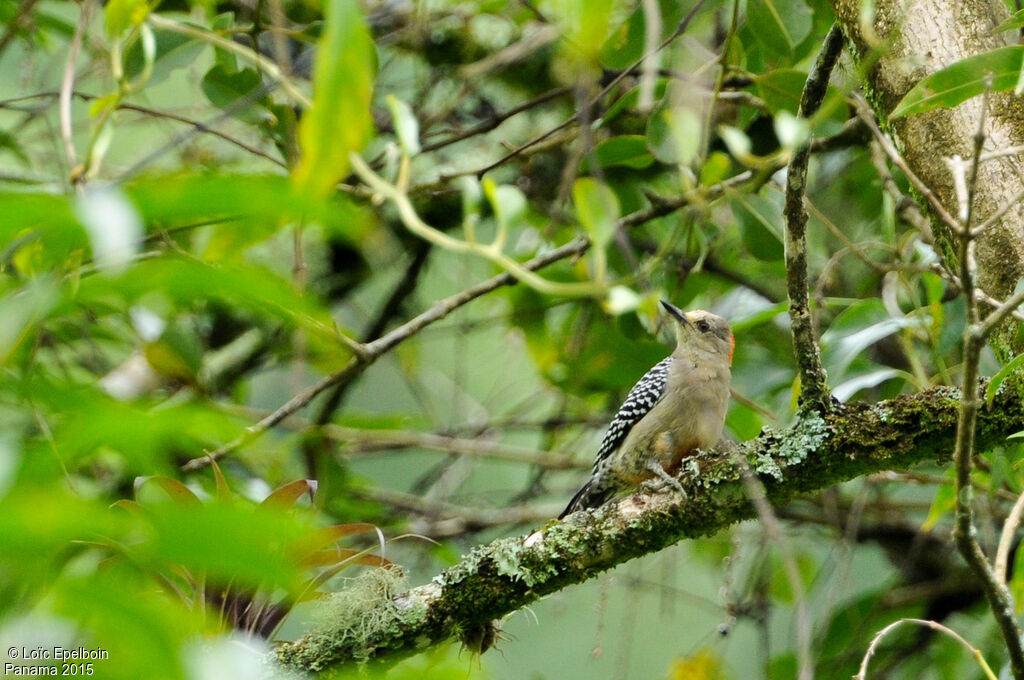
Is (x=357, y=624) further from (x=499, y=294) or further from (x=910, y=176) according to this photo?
(x=499, y=294)

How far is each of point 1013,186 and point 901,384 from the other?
59.8 inches

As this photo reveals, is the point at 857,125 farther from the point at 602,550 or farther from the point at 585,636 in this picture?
the point at 585,636

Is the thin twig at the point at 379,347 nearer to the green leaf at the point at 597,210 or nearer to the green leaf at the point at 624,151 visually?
the green leaf at the point at 624,151

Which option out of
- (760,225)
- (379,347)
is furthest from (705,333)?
(379,347)

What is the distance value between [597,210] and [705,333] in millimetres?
2506

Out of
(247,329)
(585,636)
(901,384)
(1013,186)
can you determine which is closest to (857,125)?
(901,384)

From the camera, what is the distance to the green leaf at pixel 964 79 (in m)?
1.83

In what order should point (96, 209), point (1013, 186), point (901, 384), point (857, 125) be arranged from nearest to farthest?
1. point (96, 209)
2. point (1013, 186)
3. point (857, 125)
4. point (901, 384)

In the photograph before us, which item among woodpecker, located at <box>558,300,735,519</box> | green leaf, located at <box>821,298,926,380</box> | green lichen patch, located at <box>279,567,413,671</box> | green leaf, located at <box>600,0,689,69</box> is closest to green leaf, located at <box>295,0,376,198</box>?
green lichen patch, located at <box>279,567,413,671</box>

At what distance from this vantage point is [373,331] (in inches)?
175

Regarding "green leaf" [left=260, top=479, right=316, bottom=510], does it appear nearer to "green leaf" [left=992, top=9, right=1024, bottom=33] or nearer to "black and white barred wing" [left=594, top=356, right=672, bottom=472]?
"black and white barred wing" [left=594, top=356, right=672, bottom=472]

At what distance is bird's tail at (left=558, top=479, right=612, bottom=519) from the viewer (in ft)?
12.0

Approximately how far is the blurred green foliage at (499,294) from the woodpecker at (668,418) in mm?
123

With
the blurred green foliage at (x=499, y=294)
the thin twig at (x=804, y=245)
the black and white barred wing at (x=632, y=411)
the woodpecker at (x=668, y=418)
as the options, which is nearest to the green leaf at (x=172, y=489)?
the blurred green foliage at (x=499, y=294)
